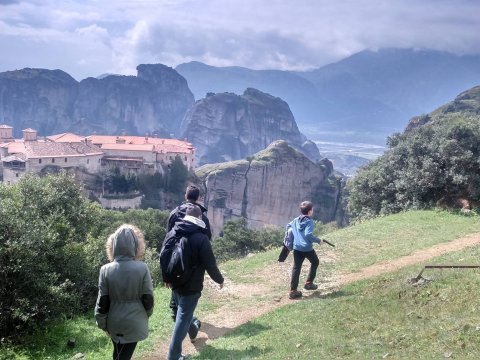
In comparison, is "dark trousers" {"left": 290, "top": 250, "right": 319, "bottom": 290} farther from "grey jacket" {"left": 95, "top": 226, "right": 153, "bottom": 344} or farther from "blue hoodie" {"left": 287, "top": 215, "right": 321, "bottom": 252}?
"grey jacket" {"left": 95, "top": 226, "right": 153, "bottom": 344}

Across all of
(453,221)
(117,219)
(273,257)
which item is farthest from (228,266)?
(117,219)

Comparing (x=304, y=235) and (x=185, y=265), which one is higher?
(x=185, y=265)

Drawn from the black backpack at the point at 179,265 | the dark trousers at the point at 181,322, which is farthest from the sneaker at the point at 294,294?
the black backpack at the point at 179,265

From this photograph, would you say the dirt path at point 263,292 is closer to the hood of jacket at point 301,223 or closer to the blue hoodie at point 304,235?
the blue hoodie at point 304,235

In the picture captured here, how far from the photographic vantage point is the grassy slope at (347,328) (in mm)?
7250

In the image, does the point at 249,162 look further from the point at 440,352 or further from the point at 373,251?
the point at 440,352

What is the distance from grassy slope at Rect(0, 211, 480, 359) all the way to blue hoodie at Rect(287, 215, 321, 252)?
1.26 m

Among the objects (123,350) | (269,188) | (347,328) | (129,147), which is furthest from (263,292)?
(269,188)

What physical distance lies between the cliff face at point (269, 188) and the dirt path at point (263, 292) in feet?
331

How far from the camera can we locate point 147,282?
603 centimetres

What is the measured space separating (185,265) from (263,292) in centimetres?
594

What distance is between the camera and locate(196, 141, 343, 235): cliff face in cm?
11724

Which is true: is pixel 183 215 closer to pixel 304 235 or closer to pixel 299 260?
pixel 304 235

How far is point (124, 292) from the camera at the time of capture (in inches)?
235
